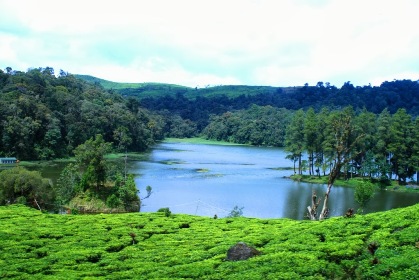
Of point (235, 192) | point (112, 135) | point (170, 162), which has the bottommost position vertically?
point (235, 192)

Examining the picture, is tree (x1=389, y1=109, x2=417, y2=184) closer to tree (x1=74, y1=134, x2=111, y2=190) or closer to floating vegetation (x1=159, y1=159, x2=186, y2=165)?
floating vegetation (x1=159, y1=159, x2=186, y2=165)

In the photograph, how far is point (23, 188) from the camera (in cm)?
4306

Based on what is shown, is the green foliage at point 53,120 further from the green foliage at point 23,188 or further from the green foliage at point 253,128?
the green foliage at point 23,188

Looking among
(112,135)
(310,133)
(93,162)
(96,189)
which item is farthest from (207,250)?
(112,135)

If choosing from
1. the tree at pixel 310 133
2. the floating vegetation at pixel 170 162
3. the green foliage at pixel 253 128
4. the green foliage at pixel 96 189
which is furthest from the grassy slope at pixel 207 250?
the green foliage at pixel 253 128

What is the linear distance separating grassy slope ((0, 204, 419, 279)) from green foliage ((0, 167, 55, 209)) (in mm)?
19043

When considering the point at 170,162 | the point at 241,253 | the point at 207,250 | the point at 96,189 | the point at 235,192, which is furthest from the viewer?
the point at 170,162

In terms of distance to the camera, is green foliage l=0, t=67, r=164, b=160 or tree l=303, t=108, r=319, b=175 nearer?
tree l=303, t=108, r=319, b=175

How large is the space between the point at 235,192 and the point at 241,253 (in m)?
47.3

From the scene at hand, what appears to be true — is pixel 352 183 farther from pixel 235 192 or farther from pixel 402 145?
pixel 235 192

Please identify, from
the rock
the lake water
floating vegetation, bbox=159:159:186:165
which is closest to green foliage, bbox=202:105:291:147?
the lake water

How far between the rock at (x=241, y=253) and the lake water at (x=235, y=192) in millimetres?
31918

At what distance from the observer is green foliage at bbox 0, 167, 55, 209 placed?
42969mm

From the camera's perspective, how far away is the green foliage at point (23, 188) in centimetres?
4297
